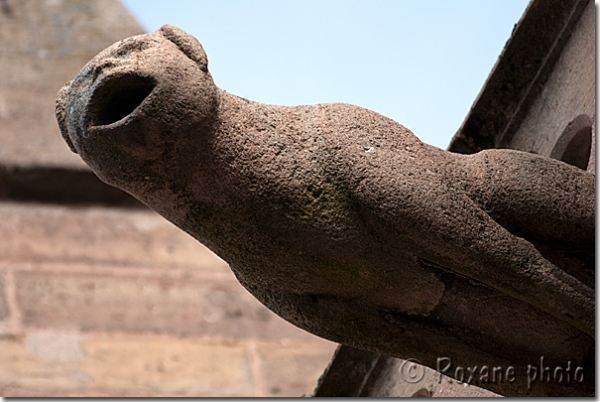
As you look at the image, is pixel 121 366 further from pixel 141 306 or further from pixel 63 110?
pixel 63 110

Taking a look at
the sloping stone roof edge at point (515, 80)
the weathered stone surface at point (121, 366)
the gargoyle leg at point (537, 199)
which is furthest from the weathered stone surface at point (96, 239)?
the gargoyle leg at point (537, 199)

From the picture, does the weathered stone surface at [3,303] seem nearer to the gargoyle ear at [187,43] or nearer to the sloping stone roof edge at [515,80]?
the sloping stone roof edge at [515,80]

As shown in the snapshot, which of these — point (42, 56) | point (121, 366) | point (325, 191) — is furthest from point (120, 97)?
point (42, 56)

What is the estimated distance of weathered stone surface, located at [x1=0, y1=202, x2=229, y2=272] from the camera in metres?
3.77

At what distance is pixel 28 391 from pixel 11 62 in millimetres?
1545

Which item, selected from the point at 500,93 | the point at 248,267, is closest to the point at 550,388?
the point at 248,267

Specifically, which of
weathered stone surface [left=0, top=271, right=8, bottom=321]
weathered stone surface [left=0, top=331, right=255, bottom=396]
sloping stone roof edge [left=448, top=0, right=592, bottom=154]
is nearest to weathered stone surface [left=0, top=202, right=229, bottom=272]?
weathered stone surface [left=0, top=271, right=8, bottom=321]

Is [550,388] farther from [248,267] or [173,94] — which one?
[173,94]

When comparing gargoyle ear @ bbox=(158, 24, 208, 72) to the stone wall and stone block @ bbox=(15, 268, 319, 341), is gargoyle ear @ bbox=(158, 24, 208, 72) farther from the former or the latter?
stone block @ bbox=(15, 268, 319, 341)

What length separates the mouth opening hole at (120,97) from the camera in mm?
1386

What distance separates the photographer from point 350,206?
1396 millimetres

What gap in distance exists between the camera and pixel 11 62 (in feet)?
14.3

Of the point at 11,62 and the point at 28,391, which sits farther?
the point at 11,62

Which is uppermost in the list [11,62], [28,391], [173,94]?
[173,94]
